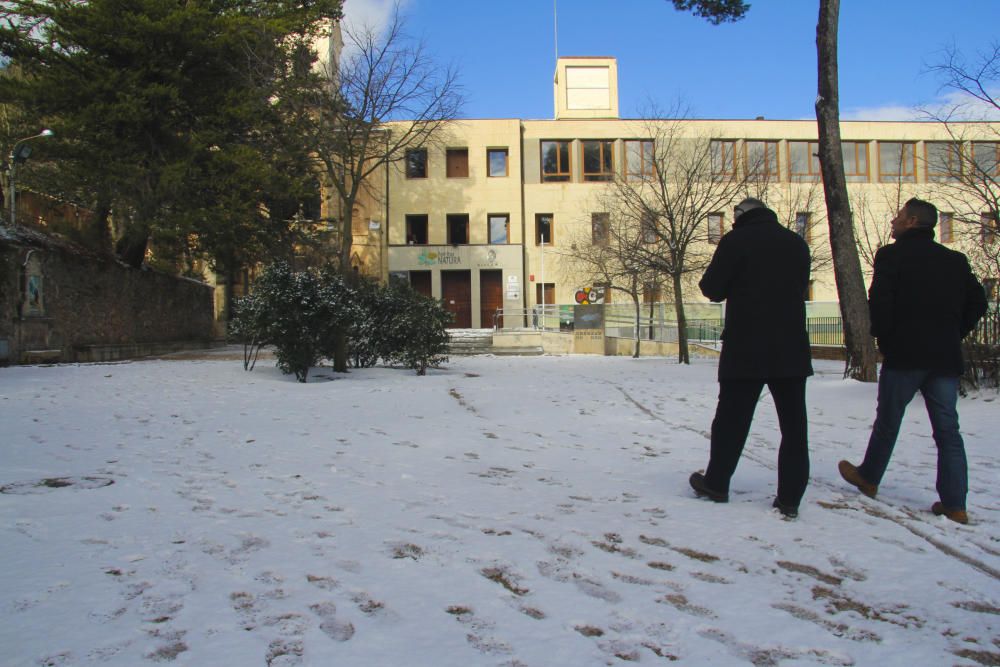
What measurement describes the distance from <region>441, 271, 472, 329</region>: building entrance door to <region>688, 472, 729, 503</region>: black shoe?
31.3 m

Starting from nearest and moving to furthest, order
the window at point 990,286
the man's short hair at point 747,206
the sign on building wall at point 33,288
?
the man's short hair at point 747,206 < the window at point 990,286 < the sign on building wall at point 33,288

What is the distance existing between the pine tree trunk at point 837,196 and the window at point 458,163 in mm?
25959

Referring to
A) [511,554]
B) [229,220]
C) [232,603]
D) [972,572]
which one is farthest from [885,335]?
[229,220]

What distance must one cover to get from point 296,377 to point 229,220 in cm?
949

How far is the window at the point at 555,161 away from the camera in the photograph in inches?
1414

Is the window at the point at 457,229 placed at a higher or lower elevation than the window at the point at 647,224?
higher

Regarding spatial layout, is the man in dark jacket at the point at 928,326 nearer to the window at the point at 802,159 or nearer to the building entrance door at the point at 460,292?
the building entrance door at the point at 460,292

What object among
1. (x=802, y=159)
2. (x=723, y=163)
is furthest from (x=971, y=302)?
(x=802, y=159)

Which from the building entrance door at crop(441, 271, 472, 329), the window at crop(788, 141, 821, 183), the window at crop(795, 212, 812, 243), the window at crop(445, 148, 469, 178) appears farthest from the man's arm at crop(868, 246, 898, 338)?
the window at crop(788, 141, 821, 183)

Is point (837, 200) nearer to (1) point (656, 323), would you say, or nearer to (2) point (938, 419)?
(2) point (938, 419)

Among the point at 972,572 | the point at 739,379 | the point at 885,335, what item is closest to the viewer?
the point at 972,572

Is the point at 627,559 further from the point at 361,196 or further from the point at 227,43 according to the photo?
the point at 361,196

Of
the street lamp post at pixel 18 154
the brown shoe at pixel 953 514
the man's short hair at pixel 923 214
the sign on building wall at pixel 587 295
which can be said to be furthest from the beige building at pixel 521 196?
the brown shoe at pixel 953 514

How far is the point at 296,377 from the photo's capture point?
1163cm
